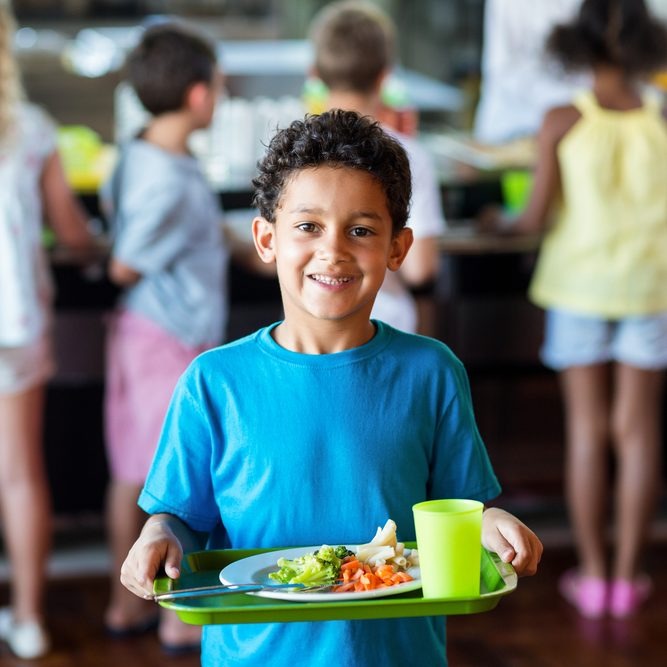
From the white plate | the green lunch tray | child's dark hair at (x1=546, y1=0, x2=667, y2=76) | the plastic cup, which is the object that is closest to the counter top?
the plastic cup

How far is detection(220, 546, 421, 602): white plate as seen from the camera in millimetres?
1288

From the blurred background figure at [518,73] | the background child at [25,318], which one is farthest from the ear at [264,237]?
the blurred background figure at [518,73]

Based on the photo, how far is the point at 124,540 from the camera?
3133 millimetres

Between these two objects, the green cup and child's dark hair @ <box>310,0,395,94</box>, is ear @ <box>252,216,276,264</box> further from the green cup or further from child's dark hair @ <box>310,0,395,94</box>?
child's dark hair @ <box>310,0,395,94</box>

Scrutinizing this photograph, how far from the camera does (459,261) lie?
11.9ft

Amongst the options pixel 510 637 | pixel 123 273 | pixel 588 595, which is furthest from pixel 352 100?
pixel 588 595

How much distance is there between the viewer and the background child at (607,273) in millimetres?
3074

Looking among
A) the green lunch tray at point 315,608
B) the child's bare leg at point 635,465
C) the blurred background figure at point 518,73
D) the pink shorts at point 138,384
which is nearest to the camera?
the green lunch tray at point 315,608

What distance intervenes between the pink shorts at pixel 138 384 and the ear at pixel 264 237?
55.9 inches

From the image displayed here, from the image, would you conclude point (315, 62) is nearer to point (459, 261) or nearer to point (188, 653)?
point (459, 261)

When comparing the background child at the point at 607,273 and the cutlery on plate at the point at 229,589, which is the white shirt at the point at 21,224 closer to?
the background child at the point at 607,273

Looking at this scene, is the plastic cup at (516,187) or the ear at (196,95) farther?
the plastic cup at (516,187)

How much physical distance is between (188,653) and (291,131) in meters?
1.91

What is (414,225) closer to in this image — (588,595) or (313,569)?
(588,595)
